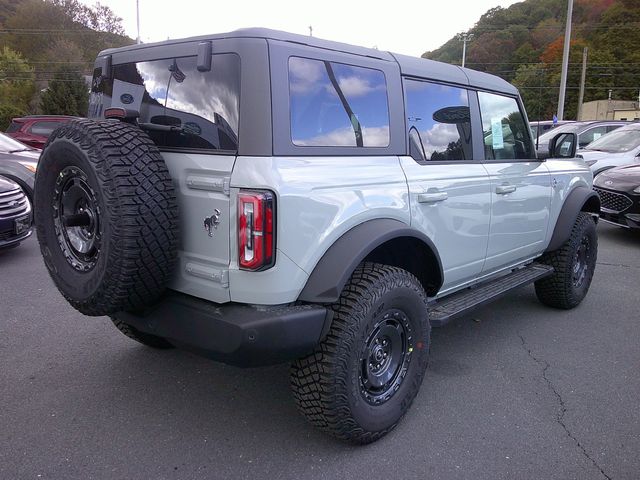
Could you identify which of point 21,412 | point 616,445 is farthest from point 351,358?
point 21,412

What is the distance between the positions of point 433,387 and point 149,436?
5.79 ft

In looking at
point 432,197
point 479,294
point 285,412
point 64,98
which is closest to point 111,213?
point 285,412

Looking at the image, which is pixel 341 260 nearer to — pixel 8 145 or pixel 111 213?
pixel 111 213

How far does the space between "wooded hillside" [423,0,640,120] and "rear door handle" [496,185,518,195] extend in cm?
6213

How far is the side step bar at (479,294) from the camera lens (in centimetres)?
321

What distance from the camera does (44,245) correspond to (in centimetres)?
273

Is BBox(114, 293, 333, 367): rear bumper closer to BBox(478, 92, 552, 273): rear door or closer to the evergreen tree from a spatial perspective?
BBox(478, 92, 552, 273): rear door

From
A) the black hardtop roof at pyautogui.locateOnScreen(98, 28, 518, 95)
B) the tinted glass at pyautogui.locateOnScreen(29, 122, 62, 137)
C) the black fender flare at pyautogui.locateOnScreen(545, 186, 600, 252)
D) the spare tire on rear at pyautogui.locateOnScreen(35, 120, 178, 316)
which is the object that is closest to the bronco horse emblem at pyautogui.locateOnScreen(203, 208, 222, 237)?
the spare tire on rear at pyautogui.locateOnScreen(35, 120, 178, 316)

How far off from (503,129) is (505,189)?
56cm

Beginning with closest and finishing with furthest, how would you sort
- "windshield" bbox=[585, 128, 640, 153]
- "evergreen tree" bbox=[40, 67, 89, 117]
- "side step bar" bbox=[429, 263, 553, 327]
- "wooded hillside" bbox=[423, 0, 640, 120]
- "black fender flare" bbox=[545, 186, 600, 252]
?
"side step bar" bbox=[429, 263, 553, 327] < "black fender flare" bbox=[545, 186, 600, 252] < "windshield" bbox=[585, 128, 640, 153] < "evergreen tree" bbox=[40, 67, 89, 117] < "wooded hillside" bbox=[423, 0, 640, 120]

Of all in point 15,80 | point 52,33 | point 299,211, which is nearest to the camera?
point 299,211

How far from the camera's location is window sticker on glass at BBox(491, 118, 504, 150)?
389 cm

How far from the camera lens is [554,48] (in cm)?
6128

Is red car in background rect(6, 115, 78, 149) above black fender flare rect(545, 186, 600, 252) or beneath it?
above
